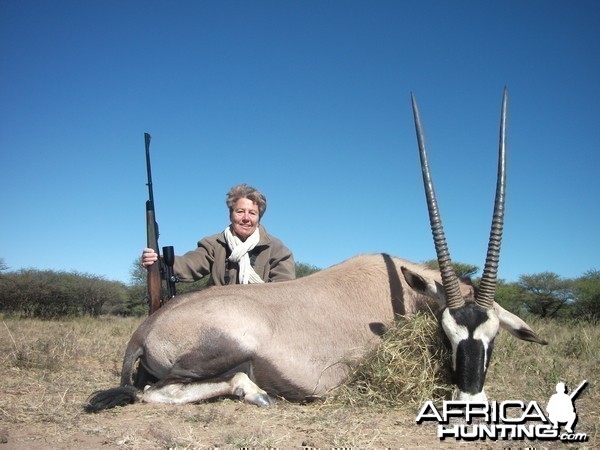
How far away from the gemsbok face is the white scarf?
1952 mm

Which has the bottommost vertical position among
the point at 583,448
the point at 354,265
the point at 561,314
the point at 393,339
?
the point at 561,314

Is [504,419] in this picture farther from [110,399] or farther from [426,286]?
[110,399]

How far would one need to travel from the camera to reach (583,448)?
2.73 metres

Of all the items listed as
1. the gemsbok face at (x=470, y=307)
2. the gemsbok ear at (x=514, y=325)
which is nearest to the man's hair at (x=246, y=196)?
the gemsbok face at (x=470, y=307)

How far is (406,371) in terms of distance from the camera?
3912mm

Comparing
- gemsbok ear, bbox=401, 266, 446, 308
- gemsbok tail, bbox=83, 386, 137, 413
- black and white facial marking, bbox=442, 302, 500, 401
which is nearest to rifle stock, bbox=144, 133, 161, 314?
gemsbok tail, bbox=83, 386, 137, 413

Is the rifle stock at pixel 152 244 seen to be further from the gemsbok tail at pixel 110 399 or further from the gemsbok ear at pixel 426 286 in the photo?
the gemsbok ear at pixel 426 286

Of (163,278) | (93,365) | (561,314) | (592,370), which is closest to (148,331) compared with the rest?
(163,278)

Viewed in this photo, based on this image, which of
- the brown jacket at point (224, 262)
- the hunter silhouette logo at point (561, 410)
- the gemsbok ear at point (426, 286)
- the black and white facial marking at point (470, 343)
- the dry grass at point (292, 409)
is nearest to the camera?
the dry grass at point (292, 409)

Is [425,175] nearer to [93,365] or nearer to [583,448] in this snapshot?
[583,448]

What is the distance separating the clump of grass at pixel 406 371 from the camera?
3.82 meters

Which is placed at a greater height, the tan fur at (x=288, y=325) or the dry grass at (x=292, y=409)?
the tan fur at (x=288, y=325)

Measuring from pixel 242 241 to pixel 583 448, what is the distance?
3.97 meters

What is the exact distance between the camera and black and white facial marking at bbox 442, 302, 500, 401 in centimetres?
346
